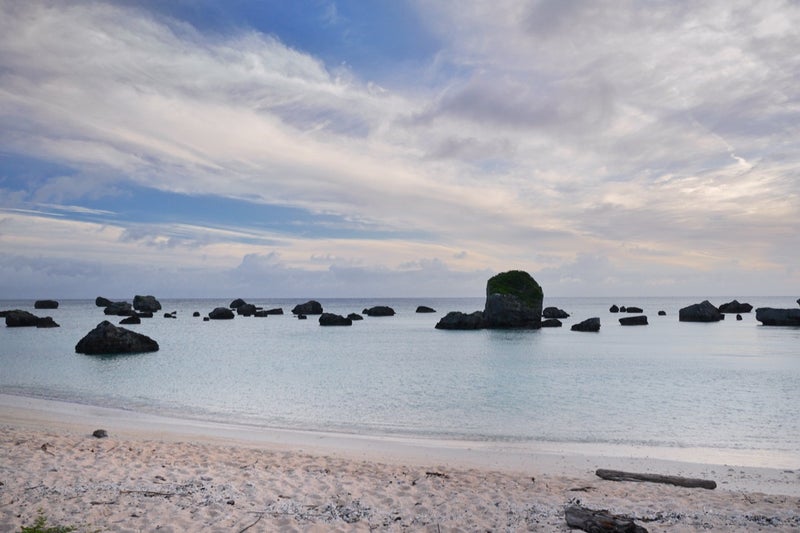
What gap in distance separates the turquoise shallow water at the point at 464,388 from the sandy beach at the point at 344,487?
3042mm

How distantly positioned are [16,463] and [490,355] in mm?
35264

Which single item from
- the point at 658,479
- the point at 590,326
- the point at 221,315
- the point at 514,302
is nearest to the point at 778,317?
the point at 590,326

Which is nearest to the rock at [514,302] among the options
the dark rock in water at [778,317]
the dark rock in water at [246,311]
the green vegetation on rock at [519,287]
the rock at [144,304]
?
the green vegetation on rock at [519,287]

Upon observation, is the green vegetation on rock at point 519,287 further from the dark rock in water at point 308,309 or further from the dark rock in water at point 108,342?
the dark rock in water at point 108,342

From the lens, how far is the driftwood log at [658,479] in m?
10.9

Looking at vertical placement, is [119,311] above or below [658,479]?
below

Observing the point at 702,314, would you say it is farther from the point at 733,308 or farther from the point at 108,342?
the point at 108,342

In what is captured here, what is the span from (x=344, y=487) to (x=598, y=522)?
15.8 feet

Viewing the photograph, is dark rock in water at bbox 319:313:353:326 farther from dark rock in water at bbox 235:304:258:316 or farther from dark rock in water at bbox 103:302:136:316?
dark rock in water at bbox 103:302:136:316

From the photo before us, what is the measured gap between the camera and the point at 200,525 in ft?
26.3

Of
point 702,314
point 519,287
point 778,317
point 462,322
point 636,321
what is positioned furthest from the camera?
point 702,314

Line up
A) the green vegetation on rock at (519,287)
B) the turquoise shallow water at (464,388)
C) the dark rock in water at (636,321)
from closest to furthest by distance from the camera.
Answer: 1. the turquoise shallow water at (464,388)
2. the green vegetation on rock at (519,287)
3. the dark rock in water at (636,321)

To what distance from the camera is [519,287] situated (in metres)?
79.4

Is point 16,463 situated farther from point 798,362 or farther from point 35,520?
point 798,362
